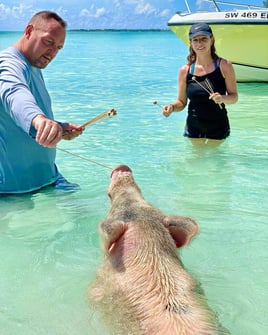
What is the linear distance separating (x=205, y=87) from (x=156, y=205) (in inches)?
87.4

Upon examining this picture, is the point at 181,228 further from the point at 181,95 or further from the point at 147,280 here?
the point at 181,95

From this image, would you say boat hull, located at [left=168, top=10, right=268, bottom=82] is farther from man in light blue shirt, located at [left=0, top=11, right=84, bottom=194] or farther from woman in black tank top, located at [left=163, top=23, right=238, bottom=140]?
man in light blue shirt, located at [left=0, top=11, right=84, bottom=194]

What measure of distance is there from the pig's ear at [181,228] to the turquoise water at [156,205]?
24.6 inches

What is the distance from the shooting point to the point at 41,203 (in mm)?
5766

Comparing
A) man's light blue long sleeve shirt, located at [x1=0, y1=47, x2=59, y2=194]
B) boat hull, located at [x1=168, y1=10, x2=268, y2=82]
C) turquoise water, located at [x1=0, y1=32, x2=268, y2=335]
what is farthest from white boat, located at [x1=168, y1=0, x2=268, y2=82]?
man's light blue long sleeve shirt, located at [x1=0, y1=47, x2=59, y2=194]

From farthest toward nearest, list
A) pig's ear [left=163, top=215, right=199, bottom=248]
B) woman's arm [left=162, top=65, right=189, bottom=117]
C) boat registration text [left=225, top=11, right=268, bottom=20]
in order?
boat registration text [left=225, top=11, right=268, bottom=20] → woman's arm [left=162, top=65, right=189, bottom=117] → pig's ear [left=163, top=215, right=199, bottom=248]

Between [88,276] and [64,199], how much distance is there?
180 centimetres

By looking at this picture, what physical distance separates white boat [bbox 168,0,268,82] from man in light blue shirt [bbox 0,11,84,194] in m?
12.3

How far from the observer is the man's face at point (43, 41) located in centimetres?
487

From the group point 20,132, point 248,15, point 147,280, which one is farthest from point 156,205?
point 248,15

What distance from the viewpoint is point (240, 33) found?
693 inches

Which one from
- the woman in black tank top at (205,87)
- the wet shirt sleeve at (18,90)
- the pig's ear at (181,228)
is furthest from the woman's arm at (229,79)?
the pig's ear at (181,228)

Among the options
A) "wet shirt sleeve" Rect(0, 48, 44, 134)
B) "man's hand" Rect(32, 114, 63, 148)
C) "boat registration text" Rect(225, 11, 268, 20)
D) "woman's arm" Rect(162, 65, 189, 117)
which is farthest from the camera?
"boat registration text" Rect(225, 11, 268, 20)

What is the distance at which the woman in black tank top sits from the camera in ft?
23.8
